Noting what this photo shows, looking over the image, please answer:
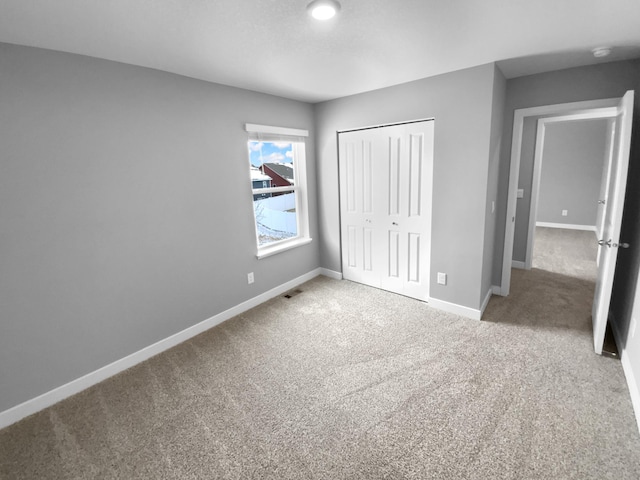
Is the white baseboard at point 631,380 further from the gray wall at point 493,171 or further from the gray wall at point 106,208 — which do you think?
the gray wall at point 106,208

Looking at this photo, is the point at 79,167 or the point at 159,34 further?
the point at 79,167

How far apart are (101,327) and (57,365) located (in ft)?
1.08

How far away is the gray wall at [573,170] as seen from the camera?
244 inches

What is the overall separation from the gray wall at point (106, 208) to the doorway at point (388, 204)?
1315mm

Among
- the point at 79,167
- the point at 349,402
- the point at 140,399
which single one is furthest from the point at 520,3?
the point at 140,399

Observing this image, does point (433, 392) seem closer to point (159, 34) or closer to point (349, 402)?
point (349, 402)

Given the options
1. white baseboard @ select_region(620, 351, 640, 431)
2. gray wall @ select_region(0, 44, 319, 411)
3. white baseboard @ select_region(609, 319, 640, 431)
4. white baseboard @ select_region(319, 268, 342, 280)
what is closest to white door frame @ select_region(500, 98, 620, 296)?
white baseboard @ select_region(609, 319, 640, 431)

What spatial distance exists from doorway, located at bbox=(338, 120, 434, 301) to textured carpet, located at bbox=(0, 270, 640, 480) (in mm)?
792

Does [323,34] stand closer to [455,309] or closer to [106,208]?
[106,208]

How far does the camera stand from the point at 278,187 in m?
3.62

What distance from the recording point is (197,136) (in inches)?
106

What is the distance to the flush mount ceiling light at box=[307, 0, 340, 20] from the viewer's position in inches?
58.7

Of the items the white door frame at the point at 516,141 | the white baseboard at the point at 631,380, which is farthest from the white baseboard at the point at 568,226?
the white baseboard at the point at 631,380

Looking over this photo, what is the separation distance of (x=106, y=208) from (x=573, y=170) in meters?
8.33
